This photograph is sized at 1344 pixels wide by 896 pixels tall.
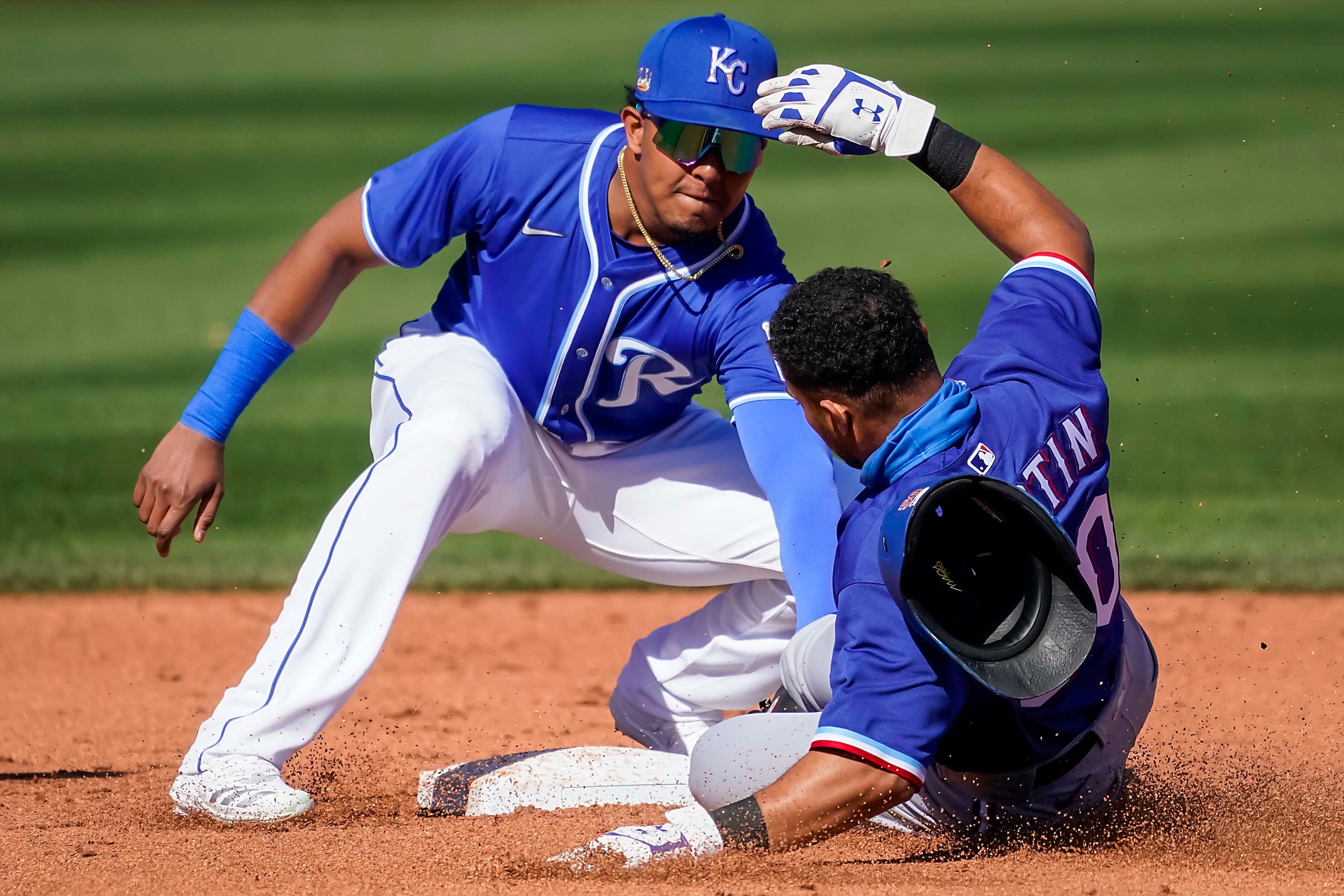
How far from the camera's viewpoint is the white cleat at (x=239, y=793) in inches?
126

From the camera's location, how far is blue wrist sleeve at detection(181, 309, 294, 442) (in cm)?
369

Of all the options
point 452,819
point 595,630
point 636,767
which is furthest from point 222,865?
point 595,630

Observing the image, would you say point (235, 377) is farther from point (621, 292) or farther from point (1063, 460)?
point (1063, 460)

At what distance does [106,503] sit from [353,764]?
152 inches

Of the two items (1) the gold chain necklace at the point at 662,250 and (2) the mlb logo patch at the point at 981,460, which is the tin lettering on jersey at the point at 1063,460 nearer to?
(2) the mlb logo patch at the point at 981,460

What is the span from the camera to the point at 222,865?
2891mm

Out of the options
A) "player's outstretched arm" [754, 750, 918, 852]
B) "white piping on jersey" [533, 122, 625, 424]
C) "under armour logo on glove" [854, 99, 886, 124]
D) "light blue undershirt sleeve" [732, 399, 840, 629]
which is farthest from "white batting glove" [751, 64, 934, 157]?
"player's outstretched arm" [754, 750, 918, 852]

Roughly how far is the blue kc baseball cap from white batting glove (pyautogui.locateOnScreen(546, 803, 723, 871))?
167cm

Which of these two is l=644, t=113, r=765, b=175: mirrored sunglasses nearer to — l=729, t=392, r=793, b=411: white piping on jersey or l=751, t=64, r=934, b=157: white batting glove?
l=751, t=64, r=934, b=157: white batting glove

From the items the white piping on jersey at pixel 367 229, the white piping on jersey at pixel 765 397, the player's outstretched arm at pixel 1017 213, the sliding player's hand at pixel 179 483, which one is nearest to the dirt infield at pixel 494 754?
the sliding player's hand at pixel 179 483

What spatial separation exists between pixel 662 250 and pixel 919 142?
0.72 metres

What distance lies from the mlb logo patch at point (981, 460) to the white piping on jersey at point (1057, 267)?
70cm

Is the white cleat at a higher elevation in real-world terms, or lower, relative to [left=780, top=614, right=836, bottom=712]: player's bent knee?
lower

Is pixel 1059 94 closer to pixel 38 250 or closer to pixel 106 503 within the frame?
pixel 38 250
